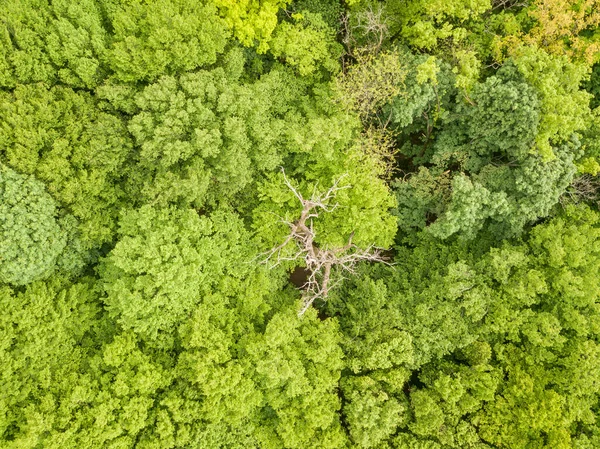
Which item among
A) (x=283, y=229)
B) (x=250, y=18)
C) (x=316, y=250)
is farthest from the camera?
(x=316, y=250)

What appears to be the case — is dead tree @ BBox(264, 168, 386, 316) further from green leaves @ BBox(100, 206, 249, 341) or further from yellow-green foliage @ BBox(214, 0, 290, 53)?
yellow-green foliage @ BBox(214, 0, 290, 53)

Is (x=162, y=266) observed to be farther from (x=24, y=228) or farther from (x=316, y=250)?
(x=316, y=250)

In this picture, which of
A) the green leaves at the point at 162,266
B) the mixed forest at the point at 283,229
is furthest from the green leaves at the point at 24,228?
the green leaves at the point at 162,266

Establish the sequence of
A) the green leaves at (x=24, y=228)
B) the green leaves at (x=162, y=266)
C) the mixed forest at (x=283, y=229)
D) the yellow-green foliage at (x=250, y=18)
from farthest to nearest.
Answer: the yellow-green foliage at (x=250, y=18) → the green leaves at (x=162, y=266) → the mixed forest at (x=283, y=229) → the green leaves at (x=24, y=228)

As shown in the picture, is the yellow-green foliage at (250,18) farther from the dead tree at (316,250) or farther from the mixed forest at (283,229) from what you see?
the dead tree at (316,250)

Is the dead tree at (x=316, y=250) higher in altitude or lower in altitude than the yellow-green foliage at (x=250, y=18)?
lower

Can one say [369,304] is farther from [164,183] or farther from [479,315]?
[164,183]

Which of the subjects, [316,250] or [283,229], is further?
[316,250]

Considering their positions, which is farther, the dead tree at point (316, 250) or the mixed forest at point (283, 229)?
the dead tree at point (316, 250)

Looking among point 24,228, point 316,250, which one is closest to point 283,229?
point 316,250

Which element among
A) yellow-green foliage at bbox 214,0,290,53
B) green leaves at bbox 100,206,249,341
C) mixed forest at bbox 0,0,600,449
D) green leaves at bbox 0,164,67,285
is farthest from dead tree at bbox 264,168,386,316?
green leaves at bbox 0,164,67,285
